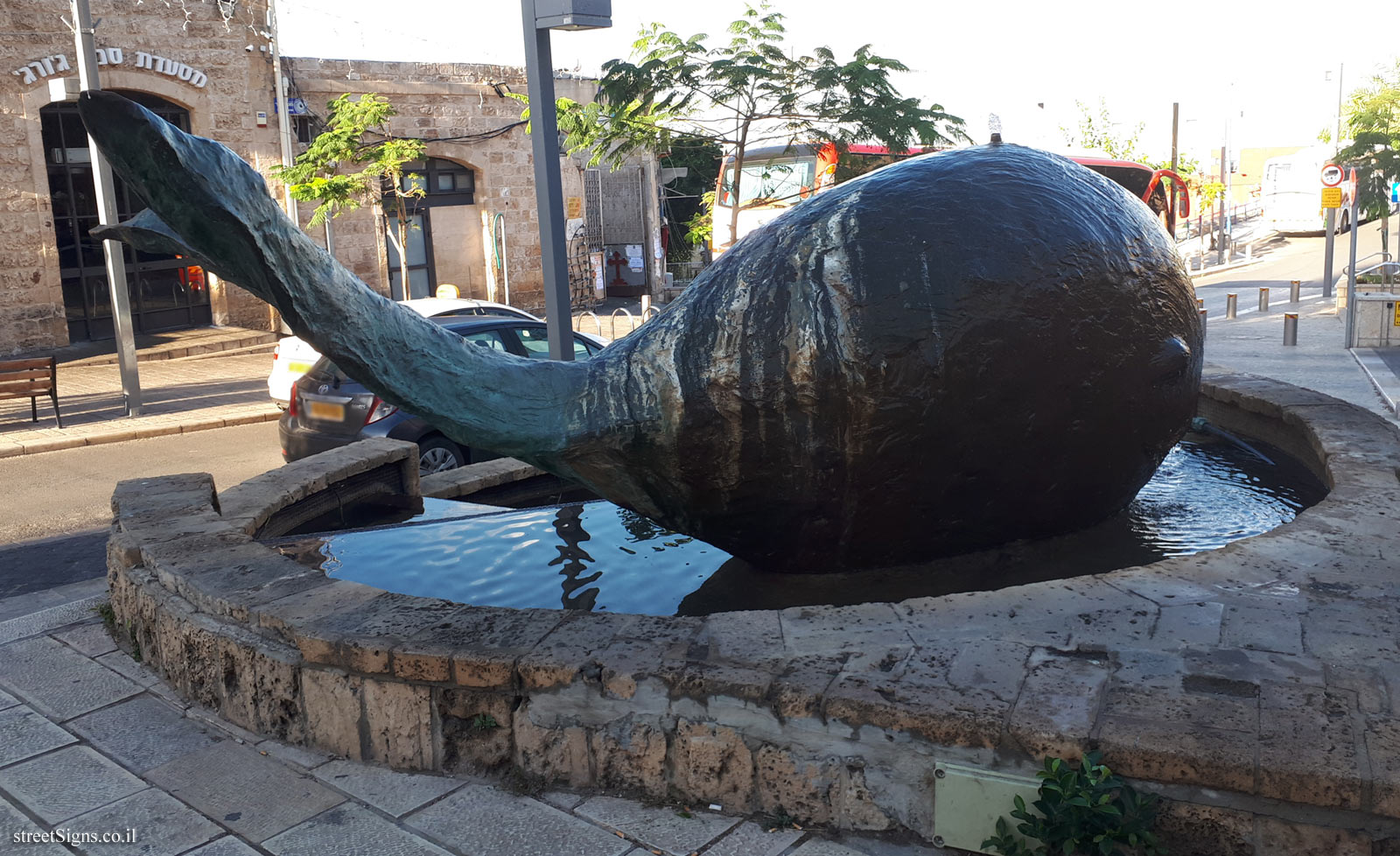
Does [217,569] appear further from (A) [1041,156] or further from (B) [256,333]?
(B) [256,333]

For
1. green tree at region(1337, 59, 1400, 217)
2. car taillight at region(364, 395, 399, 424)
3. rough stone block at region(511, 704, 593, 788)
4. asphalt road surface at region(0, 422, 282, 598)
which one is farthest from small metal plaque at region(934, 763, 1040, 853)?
green tree at region(1337, 59, 1400, 217)

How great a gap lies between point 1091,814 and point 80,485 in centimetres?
935

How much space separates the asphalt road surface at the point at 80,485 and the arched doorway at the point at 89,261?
6908mm

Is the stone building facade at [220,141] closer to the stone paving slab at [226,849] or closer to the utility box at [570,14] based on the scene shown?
the utility box at [570,14]

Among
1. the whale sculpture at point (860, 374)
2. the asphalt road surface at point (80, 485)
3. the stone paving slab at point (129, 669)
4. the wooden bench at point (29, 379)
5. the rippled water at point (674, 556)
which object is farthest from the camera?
the wooden bench at point (29, 379)

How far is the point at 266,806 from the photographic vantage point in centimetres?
337

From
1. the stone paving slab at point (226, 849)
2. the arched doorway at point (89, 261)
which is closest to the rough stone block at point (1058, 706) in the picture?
the stone paving slab at point (226, 849)

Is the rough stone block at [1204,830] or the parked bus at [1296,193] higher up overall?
the parked bus at [1296,193]

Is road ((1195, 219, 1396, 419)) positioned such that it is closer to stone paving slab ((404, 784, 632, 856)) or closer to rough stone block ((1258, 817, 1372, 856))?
rough stone block ((1258, 817, 1372, 856))

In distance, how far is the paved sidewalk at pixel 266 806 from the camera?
10.3 ft

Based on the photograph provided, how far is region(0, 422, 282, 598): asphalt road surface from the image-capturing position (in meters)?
7.07

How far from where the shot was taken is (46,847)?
3.23m

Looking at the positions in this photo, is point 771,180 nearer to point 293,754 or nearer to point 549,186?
point 549,186

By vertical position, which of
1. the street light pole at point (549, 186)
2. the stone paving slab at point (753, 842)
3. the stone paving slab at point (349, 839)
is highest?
the street light pole at point (549, 186)
